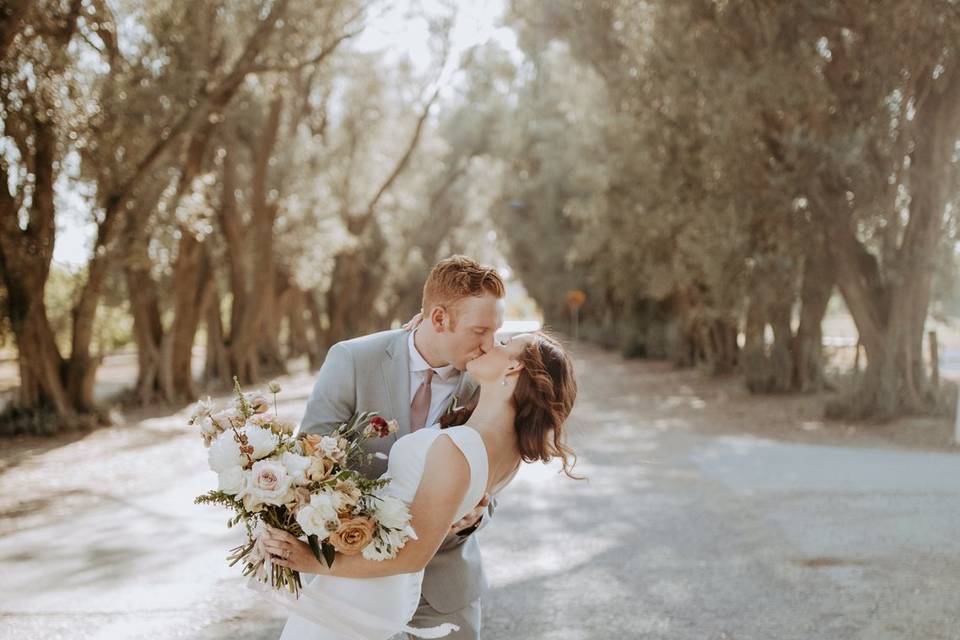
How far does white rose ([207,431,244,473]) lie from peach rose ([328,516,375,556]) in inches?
14.3

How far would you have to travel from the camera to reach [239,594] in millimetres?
6559

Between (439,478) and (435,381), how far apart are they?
0.69 meters

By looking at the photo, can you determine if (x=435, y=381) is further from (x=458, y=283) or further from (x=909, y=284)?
(x=909, y=284)

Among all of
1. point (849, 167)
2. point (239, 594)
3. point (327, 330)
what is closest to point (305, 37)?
point (849, 167)

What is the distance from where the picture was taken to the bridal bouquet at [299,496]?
2.84 meters

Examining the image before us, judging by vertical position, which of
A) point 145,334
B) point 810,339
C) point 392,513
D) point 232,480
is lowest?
point 392,513

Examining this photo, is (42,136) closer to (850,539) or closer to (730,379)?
(850,539)

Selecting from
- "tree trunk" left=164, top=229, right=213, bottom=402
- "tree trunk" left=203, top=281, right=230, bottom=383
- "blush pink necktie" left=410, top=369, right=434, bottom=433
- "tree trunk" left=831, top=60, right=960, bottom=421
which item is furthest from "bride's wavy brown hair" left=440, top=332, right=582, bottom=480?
"tree trunk" left=203, top=281, right=230, bottom=383

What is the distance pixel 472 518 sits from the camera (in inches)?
134

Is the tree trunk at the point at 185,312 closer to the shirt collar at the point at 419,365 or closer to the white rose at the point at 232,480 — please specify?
the shirt collar at the point at 419,365

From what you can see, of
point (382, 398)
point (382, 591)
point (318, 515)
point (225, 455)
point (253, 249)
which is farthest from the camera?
point (253, 249)

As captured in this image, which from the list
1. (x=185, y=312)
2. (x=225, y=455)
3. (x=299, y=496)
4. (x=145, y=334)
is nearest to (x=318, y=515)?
(x=299, y=496)

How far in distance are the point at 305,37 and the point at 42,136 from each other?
16.5 ft

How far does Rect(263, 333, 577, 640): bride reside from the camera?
9.99 feet
